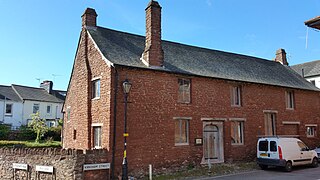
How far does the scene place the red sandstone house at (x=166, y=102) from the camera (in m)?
15.7

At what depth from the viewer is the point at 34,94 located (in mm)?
50344

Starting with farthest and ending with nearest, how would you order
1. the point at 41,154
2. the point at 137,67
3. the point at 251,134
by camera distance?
1. the point at 251,134
2. the point at 137,67
3. the point at 41,154

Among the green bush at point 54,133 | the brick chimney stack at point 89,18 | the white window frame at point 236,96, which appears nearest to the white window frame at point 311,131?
the white window frame at point 236,96

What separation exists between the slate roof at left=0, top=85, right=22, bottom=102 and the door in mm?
37082

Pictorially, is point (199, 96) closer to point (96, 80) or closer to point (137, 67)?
point (137, 67)

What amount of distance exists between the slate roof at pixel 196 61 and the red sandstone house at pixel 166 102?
0.27ft

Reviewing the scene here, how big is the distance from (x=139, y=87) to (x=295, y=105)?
1423 centimetres

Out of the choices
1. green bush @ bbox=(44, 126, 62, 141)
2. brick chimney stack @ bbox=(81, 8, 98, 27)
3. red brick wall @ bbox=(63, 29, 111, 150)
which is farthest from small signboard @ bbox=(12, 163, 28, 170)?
green bush @ bbox=(44, 126, 62, 141)

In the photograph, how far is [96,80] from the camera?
56.9ft

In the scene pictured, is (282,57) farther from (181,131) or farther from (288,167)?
(181,131)

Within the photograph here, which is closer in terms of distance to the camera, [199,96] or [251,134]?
[199,96]

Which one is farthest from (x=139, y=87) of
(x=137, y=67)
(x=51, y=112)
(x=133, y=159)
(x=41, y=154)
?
(x=51, y=112)

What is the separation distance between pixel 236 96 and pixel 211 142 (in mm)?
3896

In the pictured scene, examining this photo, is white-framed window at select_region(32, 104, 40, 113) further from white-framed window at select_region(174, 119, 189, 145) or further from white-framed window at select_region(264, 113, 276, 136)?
white-framed window at select_region(264, 113, 276, 136)
